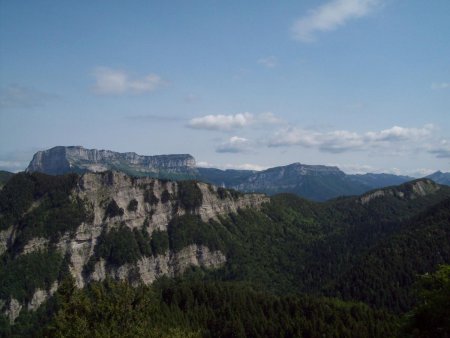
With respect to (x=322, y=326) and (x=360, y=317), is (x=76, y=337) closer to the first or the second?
(x=322, y=326)

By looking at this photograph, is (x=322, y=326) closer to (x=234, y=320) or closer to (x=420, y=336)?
(x=234, y=320)

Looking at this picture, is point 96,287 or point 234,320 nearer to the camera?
point 96,287

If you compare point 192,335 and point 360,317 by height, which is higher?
point 192,335

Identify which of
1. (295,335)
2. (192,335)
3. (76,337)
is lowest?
(295,335)

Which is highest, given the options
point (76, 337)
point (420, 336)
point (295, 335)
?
point (420, 336)

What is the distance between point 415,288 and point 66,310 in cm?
5727

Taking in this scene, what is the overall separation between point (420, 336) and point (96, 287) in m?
67.7

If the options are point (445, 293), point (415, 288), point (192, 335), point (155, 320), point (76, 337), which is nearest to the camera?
point (445, 293)

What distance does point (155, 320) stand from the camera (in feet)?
587

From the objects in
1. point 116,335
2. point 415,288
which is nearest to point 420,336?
point 415,288

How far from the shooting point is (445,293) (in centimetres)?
4384

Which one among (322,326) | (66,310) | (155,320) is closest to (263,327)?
(322,326)

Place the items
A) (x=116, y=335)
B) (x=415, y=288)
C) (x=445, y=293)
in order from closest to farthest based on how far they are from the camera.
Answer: (x=445, y=293)
(x=415, y=288)
(x=116, y=335)

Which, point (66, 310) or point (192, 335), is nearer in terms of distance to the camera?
point (66, 310)
